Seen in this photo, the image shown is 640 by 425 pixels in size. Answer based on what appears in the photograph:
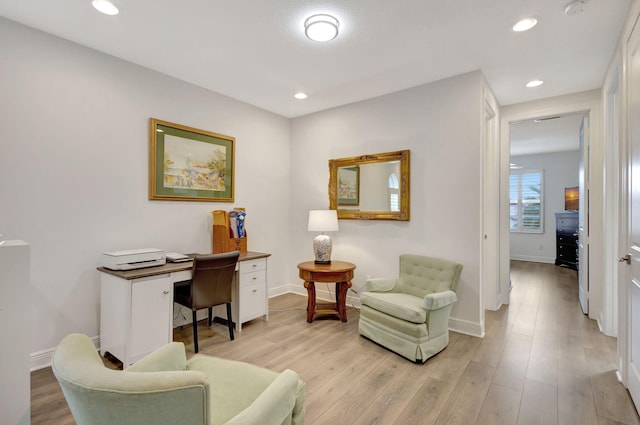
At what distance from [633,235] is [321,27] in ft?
8.21

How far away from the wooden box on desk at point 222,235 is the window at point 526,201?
21.9ft

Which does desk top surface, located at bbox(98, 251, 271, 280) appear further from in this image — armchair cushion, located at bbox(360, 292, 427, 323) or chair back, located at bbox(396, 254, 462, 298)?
chair back, located at bbox(396, 254, 462, 298)

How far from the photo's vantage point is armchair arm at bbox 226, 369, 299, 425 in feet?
3.37

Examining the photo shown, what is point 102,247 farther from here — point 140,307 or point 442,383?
point 442,383

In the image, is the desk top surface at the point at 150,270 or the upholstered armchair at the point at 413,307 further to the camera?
the upholstered armchair at the point at 413,307

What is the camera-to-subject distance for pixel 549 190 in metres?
7.30

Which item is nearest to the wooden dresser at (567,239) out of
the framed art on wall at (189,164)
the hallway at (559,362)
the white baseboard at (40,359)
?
the hallway at (559,362)

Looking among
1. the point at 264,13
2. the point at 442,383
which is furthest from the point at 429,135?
the point at 442,383

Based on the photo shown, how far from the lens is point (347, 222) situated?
4008 millimetres

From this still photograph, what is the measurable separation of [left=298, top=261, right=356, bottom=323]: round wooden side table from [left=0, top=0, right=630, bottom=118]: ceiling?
6.61 feet

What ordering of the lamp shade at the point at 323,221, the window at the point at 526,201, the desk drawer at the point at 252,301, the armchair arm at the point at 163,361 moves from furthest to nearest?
the window at the point at 526,201 → the lamp shade at the point at 323,221 → the desk drawer at the point at 252,301 → the armchair arm at the point at 163,361

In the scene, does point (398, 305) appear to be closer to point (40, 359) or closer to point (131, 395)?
point (131, 395)

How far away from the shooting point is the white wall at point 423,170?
10.1 ft

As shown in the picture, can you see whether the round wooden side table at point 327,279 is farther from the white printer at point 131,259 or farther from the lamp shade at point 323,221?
the white printer at point 131,259
